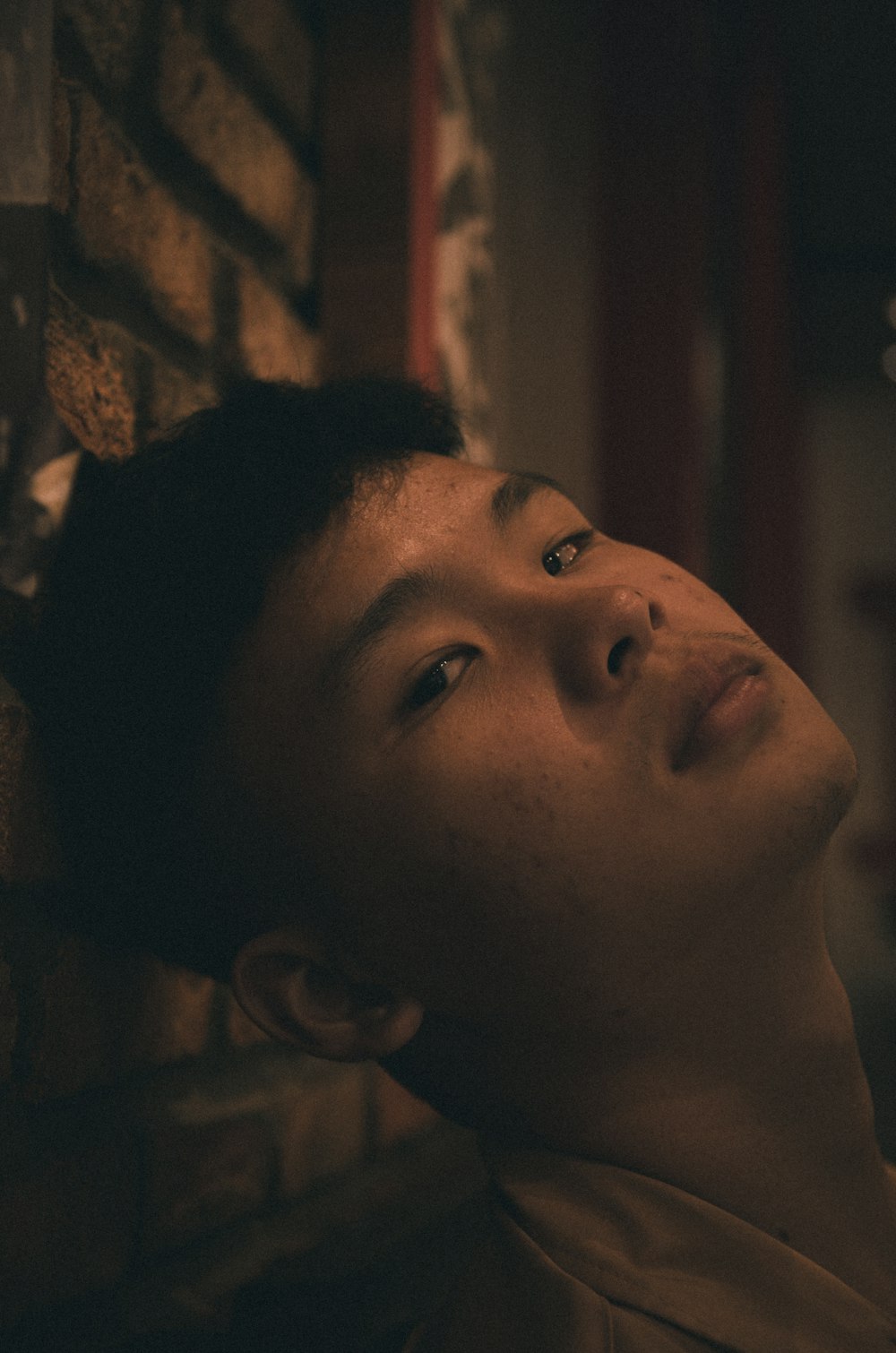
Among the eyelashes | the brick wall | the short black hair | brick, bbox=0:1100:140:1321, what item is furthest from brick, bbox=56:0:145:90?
brick, bbox=0:1100:140:1321

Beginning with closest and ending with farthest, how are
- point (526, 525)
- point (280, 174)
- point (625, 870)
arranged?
point (625, 870) < point (526, 525) < point (280, 174)

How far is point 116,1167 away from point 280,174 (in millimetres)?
919

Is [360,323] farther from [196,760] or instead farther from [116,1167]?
[116,1167]

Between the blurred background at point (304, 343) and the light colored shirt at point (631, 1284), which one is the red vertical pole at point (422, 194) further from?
the light colored shirt at point (631, 1284)

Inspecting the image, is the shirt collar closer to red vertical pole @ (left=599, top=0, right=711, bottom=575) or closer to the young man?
the young man

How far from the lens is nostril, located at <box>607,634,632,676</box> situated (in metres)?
0.69

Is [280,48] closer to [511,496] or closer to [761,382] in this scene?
[511,496]

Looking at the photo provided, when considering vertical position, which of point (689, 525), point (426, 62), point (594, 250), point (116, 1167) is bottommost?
point (116, 1167)

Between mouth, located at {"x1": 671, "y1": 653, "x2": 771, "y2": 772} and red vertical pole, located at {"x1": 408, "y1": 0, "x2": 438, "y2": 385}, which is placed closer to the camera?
mouth, located at {"x1": 671, "y1": 653, "x2": 771, "y2": 772}

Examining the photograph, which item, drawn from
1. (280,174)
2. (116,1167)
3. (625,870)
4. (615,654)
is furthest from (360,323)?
(116,1167)

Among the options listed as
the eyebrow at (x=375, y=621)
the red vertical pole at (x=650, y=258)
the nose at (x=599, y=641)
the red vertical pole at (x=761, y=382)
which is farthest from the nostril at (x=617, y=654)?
the red vertical pole at (x=761, y=382)

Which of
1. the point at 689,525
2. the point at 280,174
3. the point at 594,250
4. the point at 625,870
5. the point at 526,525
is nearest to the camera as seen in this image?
the point at 625,870

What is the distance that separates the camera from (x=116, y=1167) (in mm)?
764

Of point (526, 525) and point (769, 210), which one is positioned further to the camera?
point (769, 210)
